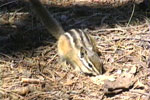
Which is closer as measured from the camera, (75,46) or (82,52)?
(82,52)

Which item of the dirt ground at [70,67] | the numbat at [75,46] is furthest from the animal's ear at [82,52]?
the dirt ground at [70,67]

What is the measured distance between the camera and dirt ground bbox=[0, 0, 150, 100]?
3641mm

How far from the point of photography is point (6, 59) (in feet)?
13.1

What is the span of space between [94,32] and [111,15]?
0.45 m

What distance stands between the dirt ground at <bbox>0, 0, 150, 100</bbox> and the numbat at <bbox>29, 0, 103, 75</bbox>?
81 millimetres

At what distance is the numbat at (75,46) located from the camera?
388 cm

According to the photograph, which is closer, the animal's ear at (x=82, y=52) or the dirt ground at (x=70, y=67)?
the dirt ground at (x=70, y=67)

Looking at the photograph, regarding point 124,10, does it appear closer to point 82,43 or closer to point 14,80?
point 82,43

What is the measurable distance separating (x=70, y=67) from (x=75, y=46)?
0.70 feet

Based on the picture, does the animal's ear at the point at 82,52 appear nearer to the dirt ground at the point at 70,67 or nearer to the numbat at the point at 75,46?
the numbat at the point at 75,46

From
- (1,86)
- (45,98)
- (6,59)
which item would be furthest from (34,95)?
(6,59)

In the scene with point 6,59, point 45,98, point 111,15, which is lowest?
point 45,98

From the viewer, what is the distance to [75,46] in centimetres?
412

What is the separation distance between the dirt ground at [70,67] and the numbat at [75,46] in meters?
0.08
